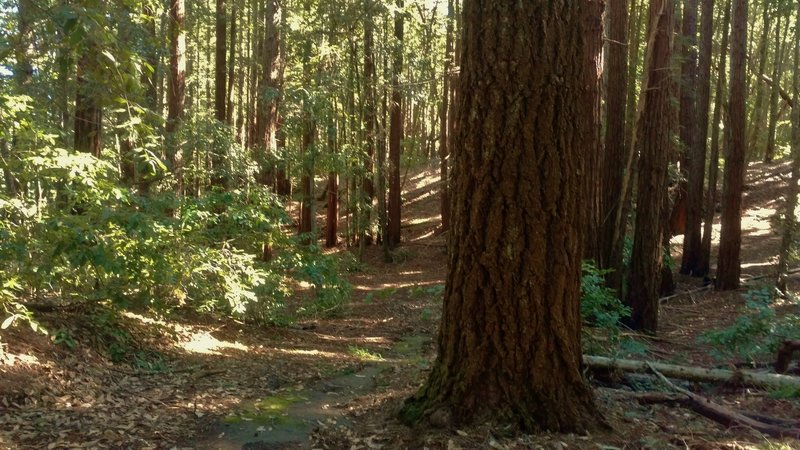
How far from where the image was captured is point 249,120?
33938 mm

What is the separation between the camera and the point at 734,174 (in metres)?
17.4

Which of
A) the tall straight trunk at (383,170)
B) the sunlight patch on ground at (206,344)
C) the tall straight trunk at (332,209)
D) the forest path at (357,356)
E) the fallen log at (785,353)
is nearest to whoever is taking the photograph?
the forest path at (357,356)

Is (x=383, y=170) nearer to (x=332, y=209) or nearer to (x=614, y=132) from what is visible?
(x=332, y=209)

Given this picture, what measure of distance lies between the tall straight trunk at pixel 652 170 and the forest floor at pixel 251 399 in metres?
1.19

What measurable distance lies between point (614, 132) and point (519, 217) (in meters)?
10.1

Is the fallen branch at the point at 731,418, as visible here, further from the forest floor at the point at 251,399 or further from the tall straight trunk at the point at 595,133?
the tall straight trunk at the point at 595,133

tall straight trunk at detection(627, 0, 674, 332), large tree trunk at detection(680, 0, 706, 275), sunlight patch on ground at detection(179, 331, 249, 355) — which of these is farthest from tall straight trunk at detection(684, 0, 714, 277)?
sunlight patch on ground at detection(179, 331, 249, 355)

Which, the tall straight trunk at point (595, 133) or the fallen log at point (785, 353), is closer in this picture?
the fallen log at point (785, 353)

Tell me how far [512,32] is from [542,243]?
137cm

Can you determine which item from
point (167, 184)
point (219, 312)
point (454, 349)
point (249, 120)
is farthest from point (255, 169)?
point (249, 120)

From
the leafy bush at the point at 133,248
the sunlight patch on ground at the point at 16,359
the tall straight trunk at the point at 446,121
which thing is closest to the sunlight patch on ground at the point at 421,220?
the tall straight trunk at the point at 446,121

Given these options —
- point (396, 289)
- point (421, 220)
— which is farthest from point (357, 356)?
point (421, 220)

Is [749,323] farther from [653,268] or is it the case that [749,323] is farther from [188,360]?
[188,360]

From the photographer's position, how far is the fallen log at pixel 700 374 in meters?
6.38
